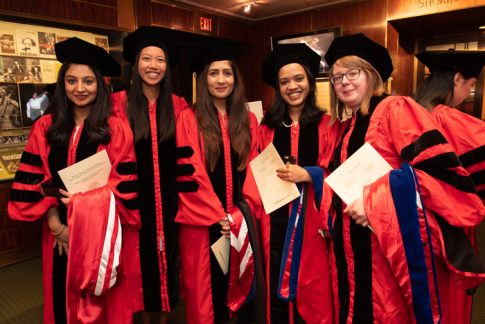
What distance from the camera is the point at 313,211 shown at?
6.18 feet

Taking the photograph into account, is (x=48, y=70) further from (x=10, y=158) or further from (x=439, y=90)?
(x=439, y=90)

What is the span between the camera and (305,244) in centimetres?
187

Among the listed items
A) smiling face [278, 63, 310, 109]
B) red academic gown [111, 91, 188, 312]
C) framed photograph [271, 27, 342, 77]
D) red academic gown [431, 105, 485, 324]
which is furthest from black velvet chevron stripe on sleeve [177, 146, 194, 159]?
framed photograph [271, 27, 342, 77]

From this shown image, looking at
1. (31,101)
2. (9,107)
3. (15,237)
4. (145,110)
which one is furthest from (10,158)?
(145,110)

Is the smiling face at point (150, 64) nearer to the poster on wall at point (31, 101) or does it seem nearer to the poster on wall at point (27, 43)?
the poster on wall at point (31, 101)

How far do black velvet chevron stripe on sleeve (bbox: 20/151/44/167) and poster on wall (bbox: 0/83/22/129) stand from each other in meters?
2.46

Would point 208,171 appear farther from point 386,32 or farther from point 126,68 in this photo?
point 386,32

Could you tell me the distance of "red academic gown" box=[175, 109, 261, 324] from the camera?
199 cm

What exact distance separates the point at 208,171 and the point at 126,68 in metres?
3.27

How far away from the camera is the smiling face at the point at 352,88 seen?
61.3 inches

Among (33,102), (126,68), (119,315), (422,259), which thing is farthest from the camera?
(126,68)

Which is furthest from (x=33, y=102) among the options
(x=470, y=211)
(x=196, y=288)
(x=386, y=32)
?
(x=386, y=32)

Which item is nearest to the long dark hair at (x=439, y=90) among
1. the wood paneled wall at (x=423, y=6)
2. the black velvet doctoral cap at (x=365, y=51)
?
the black velvet doctoral cap at (x=365, y=51)

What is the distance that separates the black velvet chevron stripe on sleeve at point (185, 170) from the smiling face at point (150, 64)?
584mm
